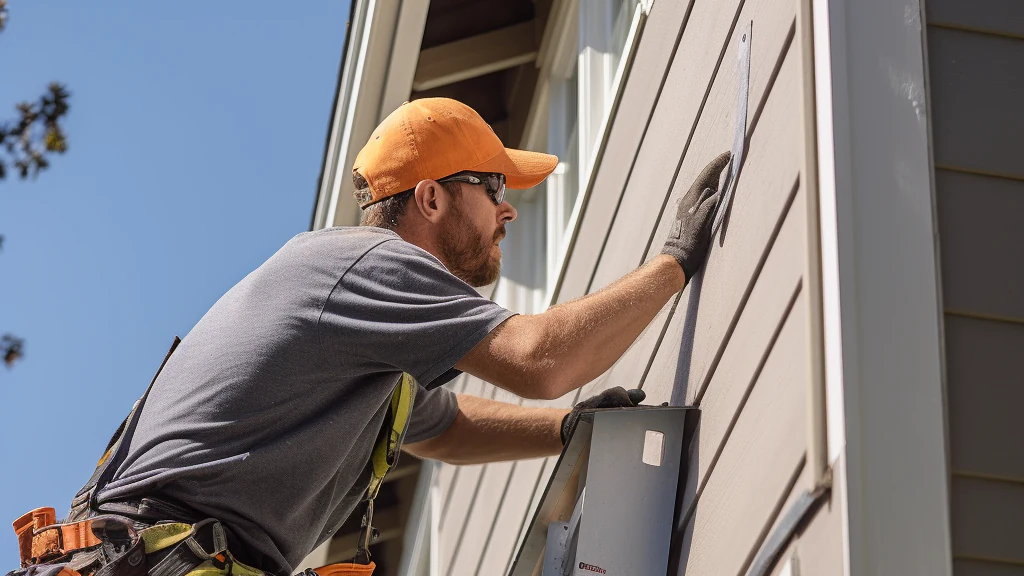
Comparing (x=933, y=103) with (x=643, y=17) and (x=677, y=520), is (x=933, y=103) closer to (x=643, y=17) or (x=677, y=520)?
(x=677, y=520)

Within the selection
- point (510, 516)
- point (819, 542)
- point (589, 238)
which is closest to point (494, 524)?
point (510, 516)

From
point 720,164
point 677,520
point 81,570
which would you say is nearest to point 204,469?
point 81,570

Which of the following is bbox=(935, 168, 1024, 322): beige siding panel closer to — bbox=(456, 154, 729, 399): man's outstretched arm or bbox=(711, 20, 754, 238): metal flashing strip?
bbox=(711, 20, 754, 238): metal flashing strip

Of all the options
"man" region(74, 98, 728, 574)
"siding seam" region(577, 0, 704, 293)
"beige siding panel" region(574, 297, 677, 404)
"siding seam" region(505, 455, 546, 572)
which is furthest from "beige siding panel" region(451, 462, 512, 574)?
"man" region(74, 98, 728, 574)

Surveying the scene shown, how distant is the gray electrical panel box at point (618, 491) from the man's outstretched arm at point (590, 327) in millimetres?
139

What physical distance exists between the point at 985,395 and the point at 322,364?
1.58m

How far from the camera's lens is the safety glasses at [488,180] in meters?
3.56

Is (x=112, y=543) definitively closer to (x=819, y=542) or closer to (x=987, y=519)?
(x=819, y=542)

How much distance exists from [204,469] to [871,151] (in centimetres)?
165

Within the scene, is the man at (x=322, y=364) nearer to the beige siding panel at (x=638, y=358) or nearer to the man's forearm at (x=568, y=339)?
the man's forearm at (x=568, y=339)

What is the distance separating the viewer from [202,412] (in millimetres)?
2908

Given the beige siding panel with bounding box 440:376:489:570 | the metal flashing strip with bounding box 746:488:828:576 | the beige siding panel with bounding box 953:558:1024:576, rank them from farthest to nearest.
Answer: the beige siding panel with bounding box 440:376:489:570 < the metal flashing strip with bounding box 746:488:828:576 < the beige siding panel with bounding box 953:558:1024:576

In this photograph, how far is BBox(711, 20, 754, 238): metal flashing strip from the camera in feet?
8.89

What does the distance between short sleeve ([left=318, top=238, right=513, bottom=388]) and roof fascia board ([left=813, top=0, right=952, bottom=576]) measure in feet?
3.25
